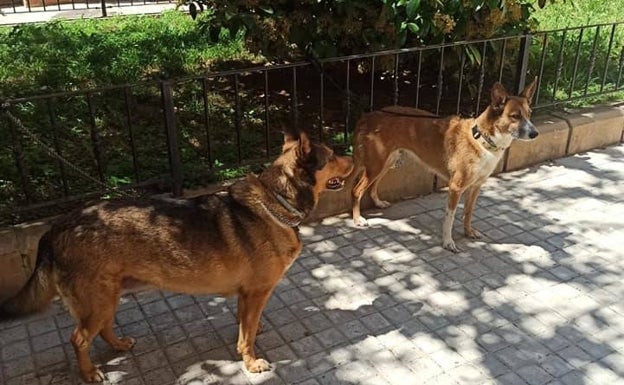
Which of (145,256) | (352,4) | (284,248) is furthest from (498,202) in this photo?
(145,256)

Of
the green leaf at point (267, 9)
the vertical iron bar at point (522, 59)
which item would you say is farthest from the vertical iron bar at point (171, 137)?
the vertical iron bar at point (522, 59)

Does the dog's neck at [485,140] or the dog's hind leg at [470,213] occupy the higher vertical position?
the dog's neck at [485,140]

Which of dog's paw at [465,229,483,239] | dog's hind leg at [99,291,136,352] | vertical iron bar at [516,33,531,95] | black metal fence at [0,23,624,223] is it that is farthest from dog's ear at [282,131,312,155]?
vertical iron bar at [516,33,531,95]

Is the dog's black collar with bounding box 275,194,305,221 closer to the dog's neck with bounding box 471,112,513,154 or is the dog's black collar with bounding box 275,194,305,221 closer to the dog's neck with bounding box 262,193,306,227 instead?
the dog's neck with bounding box 262,193,306,227

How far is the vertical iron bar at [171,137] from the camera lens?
4.88 meters

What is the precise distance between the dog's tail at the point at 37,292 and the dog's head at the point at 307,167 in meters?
1.45

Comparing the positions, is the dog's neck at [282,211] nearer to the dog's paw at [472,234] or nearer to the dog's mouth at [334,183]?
the dog's mouth at [334,183]

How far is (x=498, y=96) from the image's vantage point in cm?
488

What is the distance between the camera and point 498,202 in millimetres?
6102

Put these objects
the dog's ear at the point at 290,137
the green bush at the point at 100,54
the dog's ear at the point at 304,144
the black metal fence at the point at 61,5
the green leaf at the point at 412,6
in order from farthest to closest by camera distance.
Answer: the black metal fence at the point at 61,5 < the green bush at the point at 100,54 < the green leaf at the point at 412,6 < the dog's ear at the point at 290,137 < the dog's ear at the point at 304,144

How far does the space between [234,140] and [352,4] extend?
72.8 inches

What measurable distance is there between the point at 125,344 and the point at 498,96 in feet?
11.2

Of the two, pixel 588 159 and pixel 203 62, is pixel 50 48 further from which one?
pixel 588 159

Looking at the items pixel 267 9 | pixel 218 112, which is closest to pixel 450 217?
pixel 267 9
